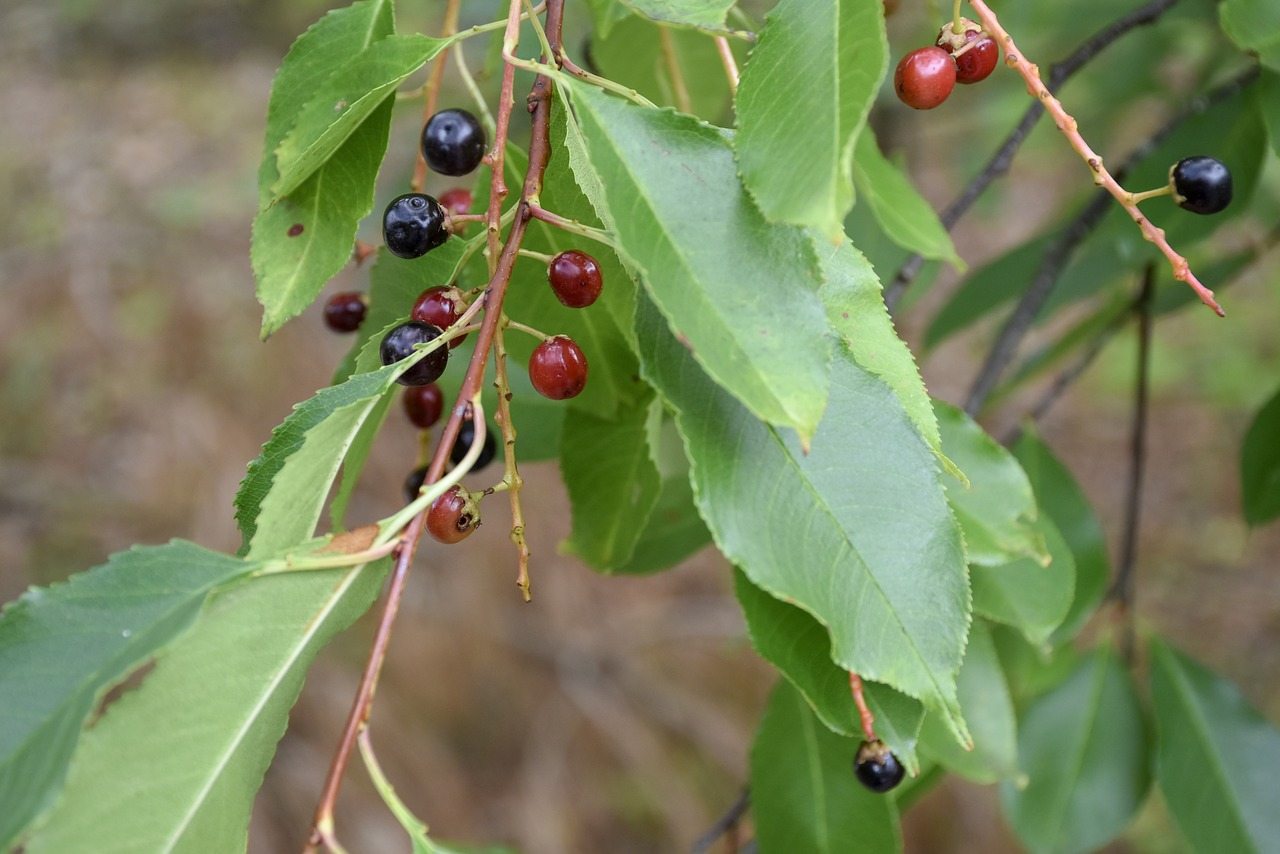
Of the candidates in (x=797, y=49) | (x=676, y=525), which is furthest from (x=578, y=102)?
(x=676, y=525)

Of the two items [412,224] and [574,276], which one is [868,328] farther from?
[412,224]

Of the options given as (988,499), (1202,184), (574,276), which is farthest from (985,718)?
(574,276)

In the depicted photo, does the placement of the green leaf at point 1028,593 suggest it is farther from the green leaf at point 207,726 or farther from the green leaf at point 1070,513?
the green leaf at point 207,726

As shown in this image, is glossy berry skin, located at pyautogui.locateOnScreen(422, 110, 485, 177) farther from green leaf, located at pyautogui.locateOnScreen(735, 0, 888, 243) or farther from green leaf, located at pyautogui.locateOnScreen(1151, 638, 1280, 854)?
green leaf, located at pyautogui.locateOnScreen(1151, 638, 1280, 854)

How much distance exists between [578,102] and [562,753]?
8.93ft

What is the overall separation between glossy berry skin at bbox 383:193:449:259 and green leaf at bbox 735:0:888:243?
226 mm

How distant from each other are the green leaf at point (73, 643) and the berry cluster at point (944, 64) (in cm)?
52

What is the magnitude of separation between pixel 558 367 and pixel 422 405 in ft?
0.86

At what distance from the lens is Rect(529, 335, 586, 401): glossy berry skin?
0.68m

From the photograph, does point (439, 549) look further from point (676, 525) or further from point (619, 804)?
point (676, 525)

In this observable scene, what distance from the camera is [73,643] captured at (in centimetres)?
53

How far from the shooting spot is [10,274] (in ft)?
13.0

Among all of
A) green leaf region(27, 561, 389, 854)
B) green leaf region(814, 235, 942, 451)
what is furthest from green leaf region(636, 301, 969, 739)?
green leaf region(27, 561, 389, 854)

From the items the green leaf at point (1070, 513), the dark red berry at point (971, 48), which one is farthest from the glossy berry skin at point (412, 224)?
the green leaf at point (1070, 513)
